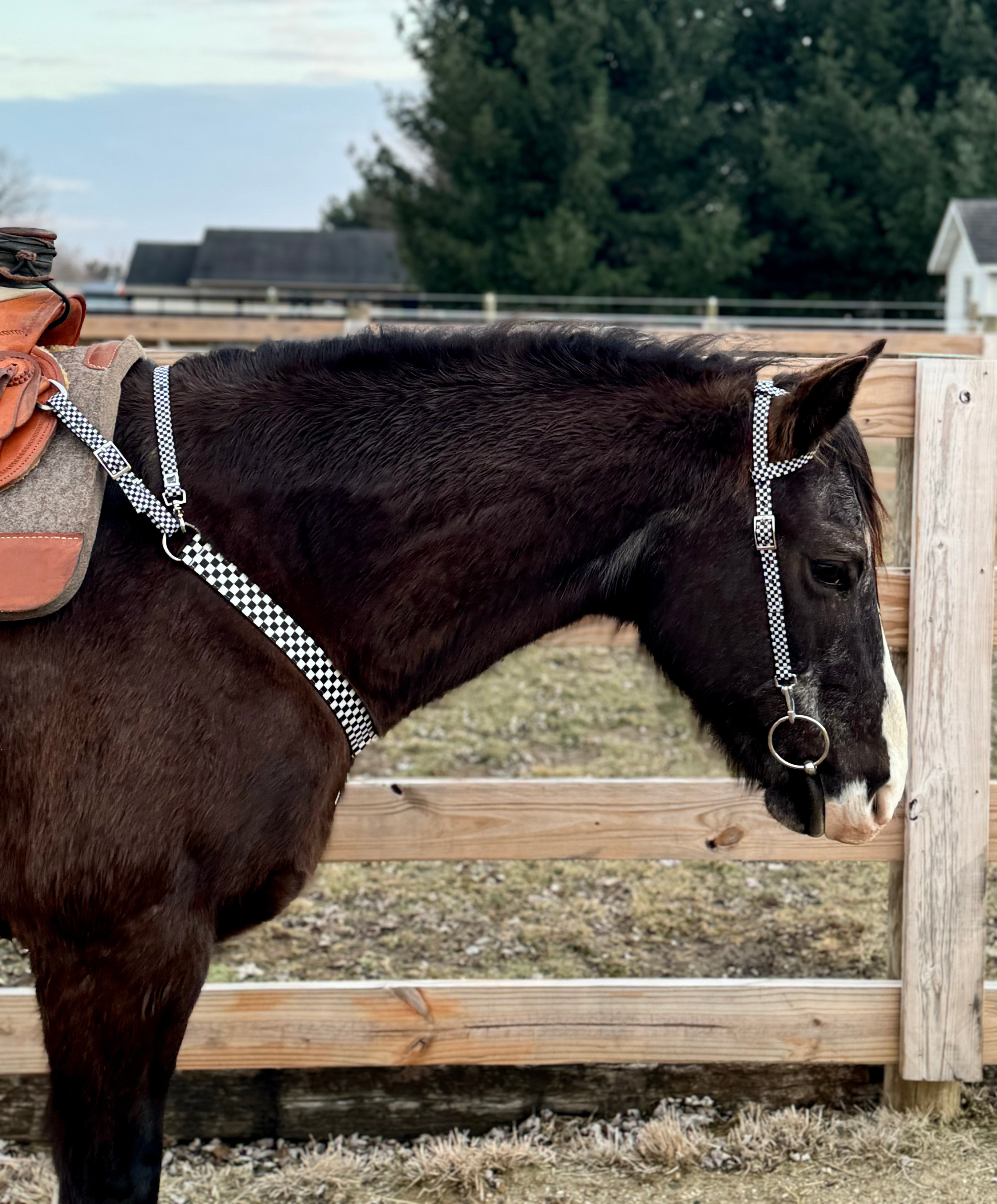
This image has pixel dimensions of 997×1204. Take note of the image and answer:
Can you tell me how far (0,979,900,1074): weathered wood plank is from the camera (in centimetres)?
295

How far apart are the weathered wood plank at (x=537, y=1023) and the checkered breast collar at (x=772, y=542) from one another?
4.20 ft

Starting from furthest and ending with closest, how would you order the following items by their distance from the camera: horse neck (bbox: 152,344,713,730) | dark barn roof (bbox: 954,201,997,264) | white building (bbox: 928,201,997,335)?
dark barn roof (bbox: 954,201,997,264) < white building (bbox: 928,201,997,335) < horse neck (bbox: 152,344,713,730)

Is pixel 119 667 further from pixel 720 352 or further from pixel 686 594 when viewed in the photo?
pixel 720 352

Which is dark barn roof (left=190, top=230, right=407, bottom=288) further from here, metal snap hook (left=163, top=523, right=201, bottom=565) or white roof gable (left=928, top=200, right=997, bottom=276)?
metal snap hook (left=163, top=523, right=201, bottom=565)

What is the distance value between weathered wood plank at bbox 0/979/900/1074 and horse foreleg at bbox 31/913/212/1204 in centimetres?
91

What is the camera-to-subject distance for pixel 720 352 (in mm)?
2180

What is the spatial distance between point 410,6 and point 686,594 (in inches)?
1219

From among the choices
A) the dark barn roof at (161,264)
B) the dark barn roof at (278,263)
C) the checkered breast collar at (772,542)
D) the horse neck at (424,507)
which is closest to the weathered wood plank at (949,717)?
the checkered breast collar at (772,542)

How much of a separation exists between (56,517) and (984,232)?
3412 centimetres

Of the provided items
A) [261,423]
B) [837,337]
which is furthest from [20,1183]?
[837,337]

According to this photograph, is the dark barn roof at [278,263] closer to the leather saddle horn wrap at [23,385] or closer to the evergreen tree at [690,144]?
the evergreen tree at [690,144]

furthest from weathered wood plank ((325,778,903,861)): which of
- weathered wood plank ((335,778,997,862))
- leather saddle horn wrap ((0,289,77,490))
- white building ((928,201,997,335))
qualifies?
white building ((928,201,997,335))

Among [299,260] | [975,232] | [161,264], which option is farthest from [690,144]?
[161,264]

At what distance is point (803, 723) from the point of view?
2035 millimetres
